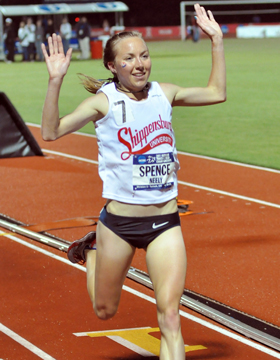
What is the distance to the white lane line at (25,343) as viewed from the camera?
471 centimetres

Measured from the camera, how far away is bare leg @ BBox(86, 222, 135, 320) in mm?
4188

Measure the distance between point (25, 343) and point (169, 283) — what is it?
58.4 inches

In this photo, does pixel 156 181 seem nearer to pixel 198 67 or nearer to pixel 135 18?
pixel 198 67

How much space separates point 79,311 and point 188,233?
2690 mm

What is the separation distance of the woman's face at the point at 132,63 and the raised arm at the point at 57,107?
181 mm

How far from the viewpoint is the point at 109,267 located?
4.20m

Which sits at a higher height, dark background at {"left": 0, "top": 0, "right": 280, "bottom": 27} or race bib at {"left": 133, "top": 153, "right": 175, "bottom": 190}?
race bib at {"left": 133, "top": 153, "right": 175, "bottom": 190}

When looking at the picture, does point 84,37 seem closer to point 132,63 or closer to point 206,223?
point 206,223

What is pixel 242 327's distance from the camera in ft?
16.8

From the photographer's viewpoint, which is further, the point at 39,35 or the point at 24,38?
the point at 39,35

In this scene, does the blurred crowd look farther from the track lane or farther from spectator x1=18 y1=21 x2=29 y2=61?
the track lane

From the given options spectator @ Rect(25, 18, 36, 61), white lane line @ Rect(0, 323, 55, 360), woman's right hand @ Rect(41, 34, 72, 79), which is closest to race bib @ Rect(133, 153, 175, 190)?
woman's right hand @ Rect(41, 34, 72, 79)

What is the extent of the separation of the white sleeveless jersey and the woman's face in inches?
4.0

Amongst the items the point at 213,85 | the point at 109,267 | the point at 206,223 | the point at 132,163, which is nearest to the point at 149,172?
the point at 132,163
